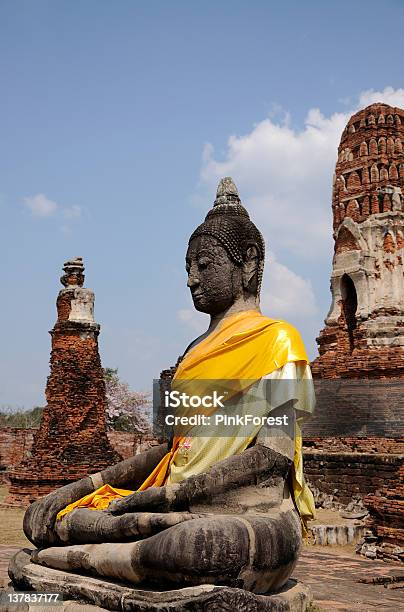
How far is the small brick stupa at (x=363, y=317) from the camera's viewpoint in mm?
15180

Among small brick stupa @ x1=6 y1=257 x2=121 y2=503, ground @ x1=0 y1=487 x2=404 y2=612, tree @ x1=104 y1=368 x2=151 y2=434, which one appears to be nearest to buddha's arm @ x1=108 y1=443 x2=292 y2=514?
ground @ x1=0 y1=487 x2=404 y2=612

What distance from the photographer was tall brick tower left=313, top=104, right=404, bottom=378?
18016mm

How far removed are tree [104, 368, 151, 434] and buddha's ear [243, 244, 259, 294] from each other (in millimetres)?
30606

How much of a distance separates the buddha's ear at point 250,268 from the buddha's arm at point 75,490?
1.19 m

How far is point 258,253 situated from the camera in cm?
477

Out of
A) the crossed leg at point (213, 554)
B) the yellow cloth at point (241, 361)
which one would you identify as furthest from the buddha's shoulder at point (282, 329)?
the crossed leg at point (213, 554)

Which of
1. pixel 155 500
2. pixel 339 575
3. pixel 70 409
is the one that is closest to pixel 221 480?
pixel 155 500

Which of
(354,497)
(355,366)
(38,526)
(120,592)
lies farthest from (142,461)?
(355,366)

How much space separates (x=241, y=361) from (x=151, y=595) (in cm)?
137

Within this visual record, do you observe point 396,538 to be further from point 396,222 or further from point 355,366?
point 396,222

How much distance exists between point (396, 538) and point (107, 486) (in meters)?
5.79

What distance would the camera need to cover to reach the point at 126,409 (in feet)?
118

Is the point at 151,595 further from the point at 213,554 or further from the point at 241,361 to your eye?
the point at 241,361

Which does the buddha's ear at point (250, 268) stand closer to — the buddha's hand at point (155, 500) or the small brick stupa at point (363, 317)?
the buddha's hand at point (155, 500)
